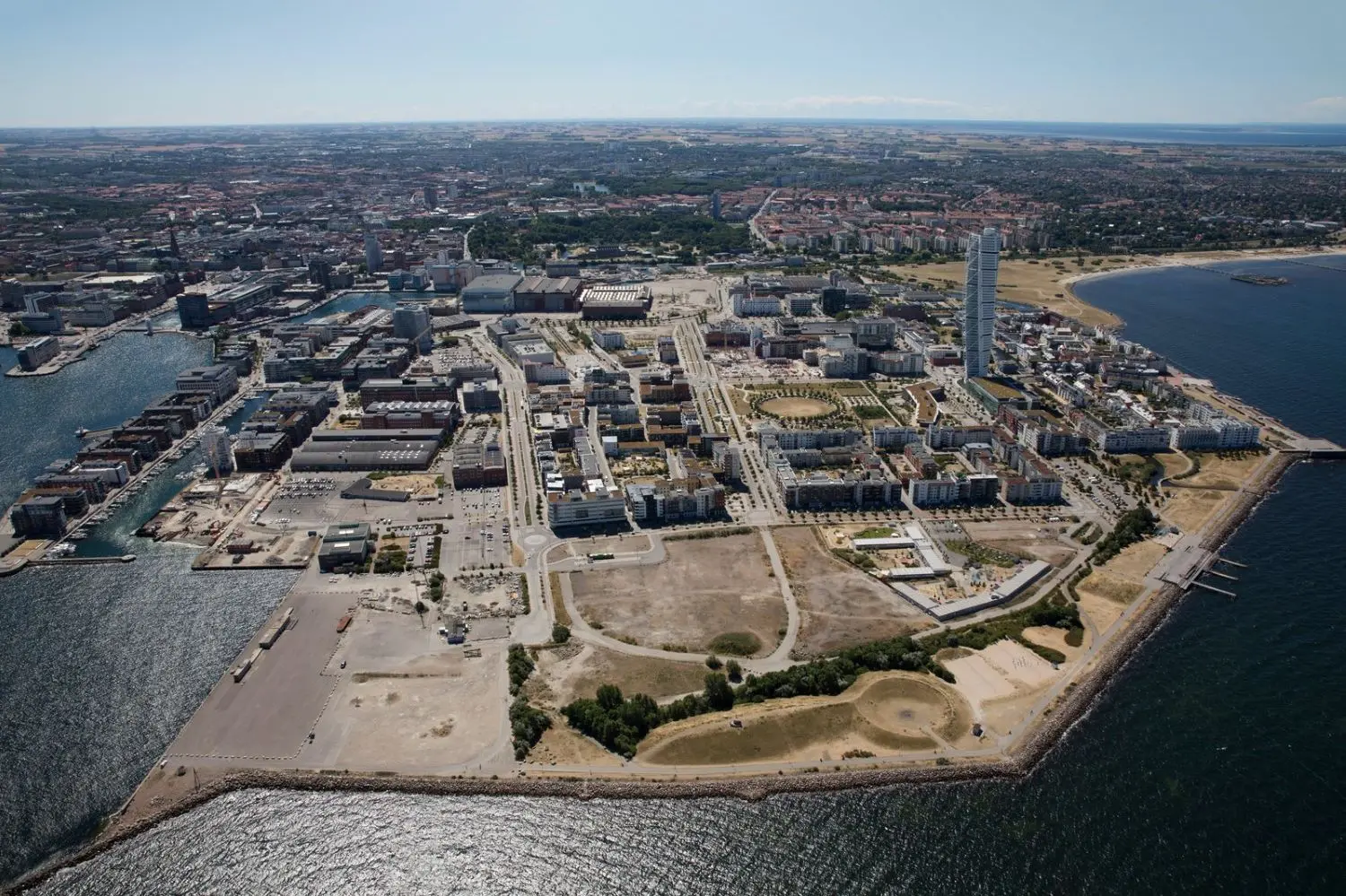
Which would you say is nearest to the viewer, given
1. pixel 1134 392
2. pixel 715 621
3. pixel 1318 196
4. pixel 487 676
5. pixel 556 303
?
→ pixel 487 676

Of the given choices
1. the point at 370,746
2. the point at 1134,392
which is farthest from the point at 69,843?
the point at 1134,392

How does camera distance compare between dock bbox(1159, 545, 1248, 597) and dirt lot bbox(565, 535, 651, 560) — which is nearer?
dock bbox(1159, 545, 1248, 597)

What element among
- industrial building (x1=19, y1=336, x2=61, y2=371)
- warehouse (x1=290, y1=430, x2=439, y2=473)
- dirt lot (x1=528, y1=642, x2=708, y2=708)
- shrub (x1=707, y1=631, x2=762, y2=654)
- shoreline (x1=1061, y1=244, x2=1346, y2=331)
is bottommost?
dirt lot (x1=528, y1=642, x2=708, y2=708)

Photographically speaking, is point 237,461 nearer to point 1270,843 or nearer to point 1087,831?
point 1087,831

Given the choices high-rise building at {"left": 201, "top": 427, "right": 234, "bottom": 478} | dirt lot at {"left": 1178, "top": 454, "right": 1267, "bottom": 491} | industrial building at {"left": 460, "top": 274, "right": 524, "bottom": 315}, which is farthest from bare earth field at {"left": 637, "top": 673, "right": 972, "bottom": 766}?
industrial building at {"left": 460, "top": 274, "right": 524, "bottom": 315}

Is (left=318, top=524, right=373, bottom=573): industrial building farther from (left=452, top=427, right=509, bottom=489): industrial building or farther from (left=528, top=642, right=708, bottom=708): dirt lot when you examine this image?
(left=528, top=642, right=708, bottom=708): dirt lot
